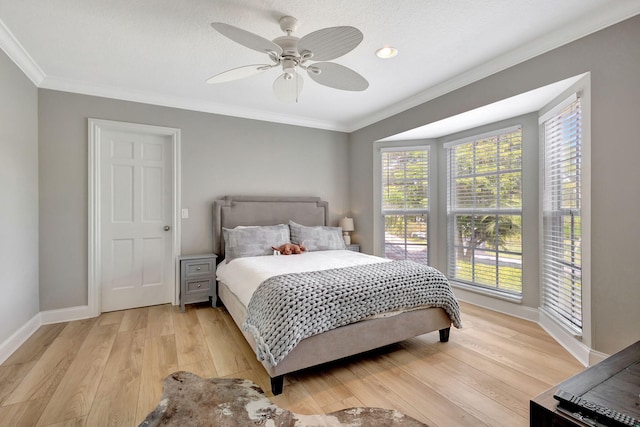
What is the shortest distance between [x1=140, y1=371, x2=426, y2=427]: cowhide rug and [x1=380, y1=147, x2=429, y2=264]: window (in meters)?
2.77

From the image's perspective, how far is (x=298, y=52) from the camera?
6.56ft

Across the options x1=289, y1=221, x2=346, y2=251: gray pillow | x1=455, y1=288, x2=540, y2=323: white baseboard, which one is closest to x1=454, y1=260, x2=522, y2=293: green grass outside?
x1=455, y1=288, x2=540, y2=323: white baseboard

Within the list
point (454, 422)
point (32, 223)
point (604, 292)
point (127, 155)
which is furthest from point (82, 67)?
point (604, 292)

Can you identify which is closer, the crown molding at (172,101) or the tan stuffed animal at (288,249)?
the crown molding at (172,101)

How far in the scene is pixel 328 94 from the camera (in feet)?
11.6

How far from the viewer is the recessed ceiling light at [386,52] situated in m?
2.49

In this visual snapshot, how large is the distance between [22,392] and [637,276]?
4.01m

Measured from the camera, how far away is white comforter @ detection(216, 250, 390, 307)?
8.20 ft

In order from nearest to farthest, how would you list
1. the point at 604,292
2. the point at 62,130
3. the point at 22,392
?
the point at 22,392 → the point at 604,292 → the point at 62,130

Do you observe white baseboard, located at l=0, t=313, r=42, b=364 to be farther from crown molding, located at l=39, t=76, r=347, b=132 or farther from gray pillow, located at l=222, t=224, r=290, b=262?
crown molding, located at l=39, t=76, r=347, b=132

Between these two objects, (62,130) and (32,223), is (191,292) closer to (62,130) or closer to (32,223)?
(32,223)

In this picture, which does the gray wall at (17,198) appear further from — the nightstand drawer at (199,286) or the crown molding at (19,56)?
the nightstand drawer at (199,286)

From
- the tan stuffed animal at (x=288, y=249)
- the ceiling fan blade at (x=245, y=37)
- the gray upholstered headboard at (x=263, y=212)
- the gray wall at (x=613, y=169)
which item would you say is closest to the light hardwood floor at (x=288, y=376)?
the gray wall at (x=613, y=169)

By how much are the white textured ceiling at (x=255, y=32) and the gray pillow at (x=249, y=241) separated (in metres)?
1.61
